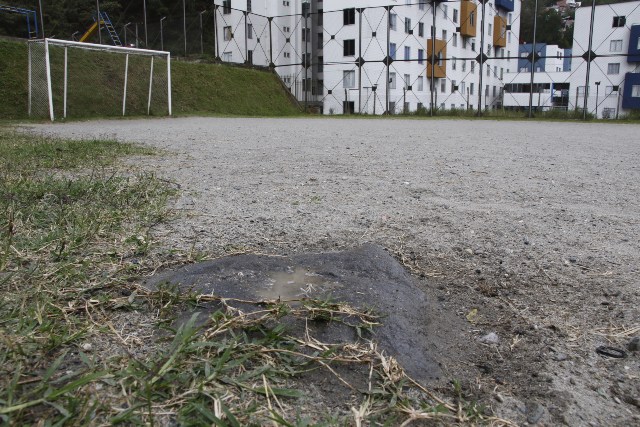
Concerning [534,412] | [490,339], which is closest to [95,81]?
[490,339]

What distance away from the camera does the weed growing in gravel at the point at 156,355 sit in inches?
39.0

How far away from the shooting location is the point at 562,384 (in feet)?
3.95

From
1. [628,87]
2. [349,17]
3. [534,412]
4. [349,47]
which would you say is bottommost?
[534,412]

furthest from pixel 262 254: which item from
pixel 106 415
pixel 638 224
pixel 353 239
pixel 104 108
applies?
pixel 104 108

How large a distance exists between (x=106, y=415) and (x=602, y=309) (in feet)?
4.32

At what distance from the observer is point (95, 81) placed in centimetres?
1505

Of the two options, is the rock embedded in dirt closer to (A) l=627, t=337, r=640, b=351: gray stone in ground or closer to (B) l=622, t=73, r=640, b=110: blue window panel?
(A) l=627, t=337, r=640, b=351: gray stone in ground

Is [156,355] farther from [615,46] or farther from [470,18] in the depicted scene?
[470,18]

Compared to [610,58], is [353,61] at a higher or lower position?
higher

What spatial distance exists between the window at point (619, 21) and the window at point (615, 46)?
2.14 ft

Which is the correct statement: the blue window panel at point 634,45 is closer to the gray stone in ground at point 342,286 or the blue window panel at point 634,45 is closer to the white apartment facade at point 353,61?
the white apartment facade at point 353,61

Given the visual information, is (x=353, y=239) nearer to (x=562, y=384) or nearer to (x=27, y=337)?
(x=562, y=384)

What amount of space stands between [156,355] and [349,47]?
24722 mm

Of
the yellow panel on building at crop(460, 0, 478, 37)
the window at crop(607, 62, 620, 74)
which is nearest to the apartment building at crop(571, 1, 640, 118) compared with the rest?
the window at crop(607, 62, 620, 74)
